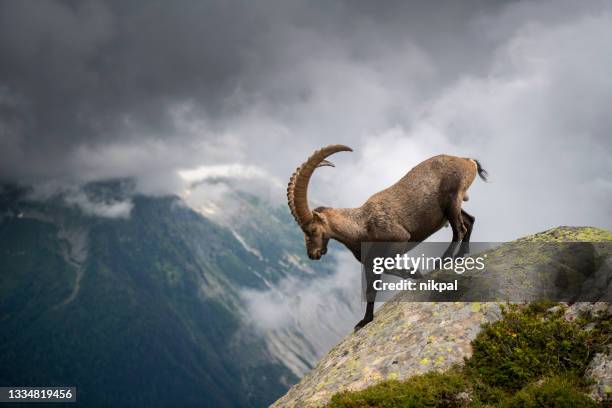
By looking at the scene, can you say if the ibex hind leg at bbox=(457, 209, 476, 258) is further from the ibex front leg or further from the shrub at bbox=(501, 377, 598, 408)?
the shrub at bbox=(501, 377, 598, 408)

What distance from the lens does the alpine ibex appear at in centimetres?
1326

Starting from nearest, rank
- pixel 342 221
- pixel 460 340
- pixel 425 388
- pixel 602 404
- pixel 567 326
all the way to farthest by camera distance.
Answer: pixel 602 404 < pixel 425 388 < pixel 567 326 < pixel 460 340 < pixel 342 221

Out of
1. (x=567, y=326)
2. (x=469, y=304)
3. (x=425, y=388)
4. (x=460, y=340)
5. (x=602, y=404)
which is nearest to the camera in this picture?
(x=602, y=404)

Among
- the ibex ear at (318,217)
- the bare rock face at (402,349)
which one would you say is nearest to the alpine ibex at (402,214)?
the ibex ear at (318,217)

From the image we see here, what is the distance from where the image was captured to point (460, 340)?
1059cm

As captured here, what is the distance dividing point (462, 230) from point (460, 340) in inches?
175

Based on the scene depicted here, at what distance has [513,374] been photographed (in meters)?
9.38

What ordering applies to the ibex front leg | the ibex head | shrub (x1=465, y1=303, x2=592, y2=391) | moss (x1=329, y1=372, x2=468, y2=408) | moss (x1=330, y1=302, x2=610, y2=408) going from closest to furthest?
1. moss (x1=330, y1=302, x2=610, y2=408)
2. moss (x1=329, y1=372, x2=468, y2=408)
3. shrub (x1=465, y1=303, x2=592, y2=391)
4. the ibex head
5. the ibex front leg

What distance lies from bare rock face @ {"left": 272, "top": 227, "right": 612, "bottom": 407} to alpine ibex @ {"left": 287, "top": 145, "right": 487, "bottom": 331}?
1.29 metres

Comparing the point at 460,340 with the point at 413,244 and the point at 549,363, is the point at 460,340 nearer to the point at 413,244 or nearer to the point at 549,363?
the point at 549,363

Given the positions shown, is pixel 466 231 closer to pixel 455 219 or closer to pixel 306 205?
pixel 455 219

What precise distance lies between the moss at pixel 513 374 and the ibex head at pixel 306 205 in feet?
14.9

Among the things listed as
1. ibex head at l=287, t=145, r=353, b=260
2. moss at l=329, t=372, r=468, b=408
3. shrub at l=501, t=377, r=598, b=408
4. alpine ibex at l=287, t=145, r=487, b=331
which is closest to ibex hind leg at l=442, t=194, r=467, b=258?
alpine ibex at l=287, t=145, r=487, b=331

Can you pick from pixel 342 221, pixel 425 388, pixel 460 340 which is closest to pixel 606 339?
pixel 460 340
